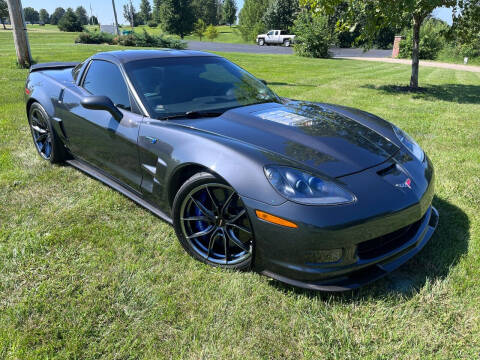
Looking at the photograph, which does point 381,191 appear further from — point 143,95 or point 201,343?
point 143,95

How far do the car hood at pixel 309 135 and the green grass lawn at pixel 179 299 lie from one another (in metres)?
0.77

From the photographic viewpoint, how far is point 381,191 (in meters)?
2.04

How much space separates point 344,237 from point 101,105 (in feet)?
6.53

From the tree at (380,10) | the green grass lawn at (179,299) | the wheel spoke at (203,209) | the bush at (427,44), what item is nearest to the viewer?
the green grass lawn at (179,299)

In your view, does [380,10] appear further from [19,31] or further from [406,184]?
[19,31]

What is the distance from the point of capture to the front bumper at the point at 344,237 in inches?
74.5

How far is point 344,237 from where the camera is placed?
1.90 meters

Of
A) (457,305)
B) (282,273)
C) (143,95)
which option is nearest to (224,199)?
(282,273)

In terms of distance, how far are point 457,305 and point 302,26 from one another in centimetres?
2305

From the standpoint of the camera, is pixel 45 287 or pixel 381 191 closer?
pixel 381 191

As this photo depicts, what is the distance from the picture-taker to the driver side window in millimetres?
2920

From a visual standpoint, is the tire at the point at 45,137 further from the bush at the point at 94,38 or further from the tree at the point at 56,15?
the tree at the point at 56,15

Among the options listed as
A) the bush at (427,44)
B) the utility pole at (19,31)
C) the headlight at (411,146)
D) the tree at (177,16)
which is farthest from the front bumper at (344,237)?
the tree at (177,16)

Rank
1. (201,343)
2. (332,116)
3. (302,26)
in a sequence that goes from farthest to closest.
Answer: (302,26), (332,116), (201,343)
